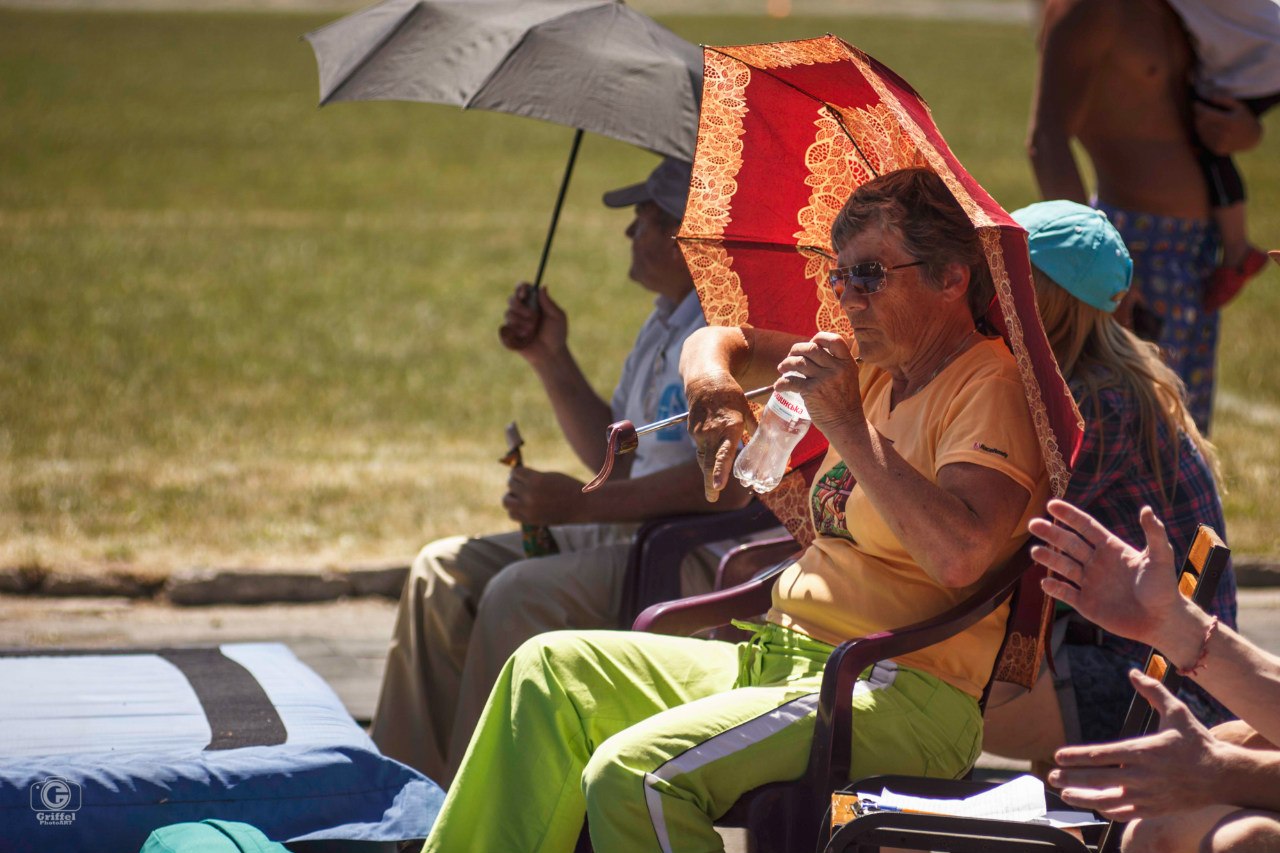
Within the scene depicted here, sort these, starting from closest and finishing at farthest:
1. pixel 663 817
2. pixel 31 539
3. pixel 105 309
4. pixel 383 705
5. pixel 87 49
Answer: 1. pixel 663 817
2. pixel 383 705
3. pixel 31 539
4. pixel 105 309
5. pixel 87 49

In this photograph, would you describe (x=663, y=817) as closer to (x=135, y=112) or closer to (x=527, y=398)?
(x=527, y=398)

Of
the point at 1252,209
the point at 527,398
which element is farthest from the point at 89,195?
the point at 1252,209

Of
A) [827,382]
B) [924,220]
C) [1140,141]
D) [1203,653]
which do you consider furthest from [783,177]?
[1140,141]

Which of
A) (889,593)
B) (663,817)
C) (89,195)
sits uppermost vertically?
(889,593)

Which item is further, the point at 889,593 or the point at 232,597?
the point at 232,597

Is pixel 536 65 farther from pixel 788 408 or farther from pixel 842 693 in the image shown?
pixel 842 693

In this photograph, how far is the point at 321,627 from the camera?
557 cm

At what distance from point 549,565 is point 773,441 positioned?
43.3 inches

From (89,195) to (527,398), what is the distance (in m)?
11.0

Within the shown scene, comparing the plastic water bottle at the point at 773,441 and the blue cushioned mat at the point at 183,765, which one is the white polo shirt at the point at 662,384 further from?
the blue cushioned mat at the point at 183,765

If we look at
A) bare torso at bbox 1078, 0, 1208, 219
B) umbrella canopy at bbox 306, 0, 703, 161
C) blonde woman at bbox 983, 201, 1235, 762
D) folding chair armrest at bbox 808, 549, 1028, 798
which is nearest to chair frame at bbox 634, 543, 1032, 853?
folding chair armrest at bbox 808, 549, 1028, 798

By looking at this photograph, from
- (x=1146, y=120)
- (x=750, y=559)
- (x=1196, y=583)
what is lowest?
(x=750, y=559)

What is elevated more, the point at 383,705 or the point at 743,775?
the point at 743,775

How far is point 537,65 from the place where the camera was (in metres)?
4.22
